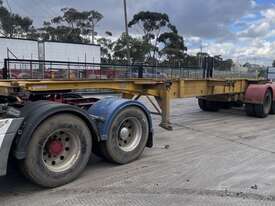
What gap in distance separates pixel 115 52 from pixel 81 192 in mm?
53686

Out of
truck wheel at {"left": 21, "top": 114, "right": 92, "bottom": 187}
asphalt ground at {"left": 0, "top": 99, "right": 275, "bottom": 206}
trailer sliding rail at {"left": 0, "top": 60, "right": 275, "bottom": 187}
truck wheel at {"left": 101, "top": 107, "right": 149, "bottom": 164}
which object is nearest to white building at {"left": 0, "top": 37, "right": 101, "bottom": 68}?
asphalt ground at {"left": 0, "top": 99, "right": 275, "bottom": 206}

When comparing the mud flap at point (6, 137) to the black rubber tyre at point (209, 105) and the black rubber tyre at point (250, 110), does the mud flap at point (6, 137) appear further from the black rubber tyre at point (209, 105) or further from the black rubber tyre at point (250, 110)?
the black rubber tyre at point (209, 105)

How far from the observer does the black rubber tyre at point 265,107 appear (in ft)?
40.3

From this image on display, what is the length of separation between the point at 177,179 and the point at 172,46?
58.3m

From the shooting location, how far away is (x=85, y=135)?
5594 mm

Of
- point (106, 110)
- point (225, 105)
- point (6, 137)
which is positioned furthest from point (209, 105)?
point (6, 137)

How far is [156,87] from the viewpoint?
28.2 feet

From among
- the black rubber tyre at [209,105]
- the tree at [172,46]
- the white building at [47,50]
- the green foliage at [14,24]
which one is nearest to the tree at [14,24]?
the green foliage at [14,24]

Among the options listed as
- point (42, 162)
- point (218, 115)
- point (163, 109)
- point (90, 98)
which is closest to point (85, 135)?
point (42, 162)

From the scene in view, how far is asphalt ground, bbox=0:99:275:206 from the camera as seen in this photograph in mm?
4816

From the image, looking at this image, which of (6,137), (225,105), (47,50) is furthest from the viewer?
(47,50)

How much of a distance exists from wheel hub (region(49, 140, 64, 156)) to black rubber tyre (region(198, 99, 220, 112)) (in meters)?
9.03

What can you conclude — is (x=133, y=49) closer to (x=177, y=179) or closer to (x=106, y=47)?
(x=106, y=47)

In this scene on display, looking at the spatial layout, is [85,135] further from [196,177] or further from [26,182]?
[196,177]
